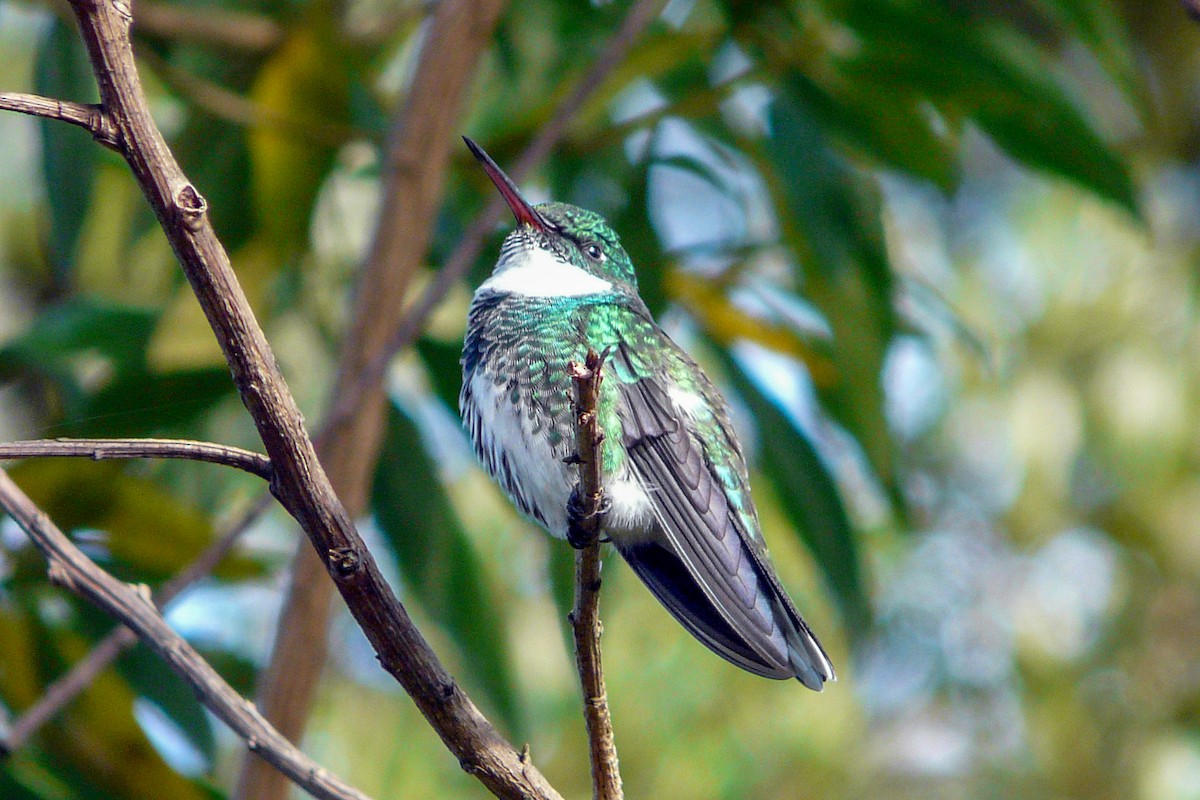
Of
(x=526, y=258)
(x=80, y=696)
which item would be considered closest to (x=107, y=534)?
(x=80, y=696)

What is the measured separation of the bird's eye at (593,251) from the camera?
2.64m

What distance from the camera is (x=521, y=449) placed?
2.16 m

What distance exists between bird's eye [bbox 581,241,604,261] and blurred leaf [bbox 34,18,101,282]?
1.22 meters

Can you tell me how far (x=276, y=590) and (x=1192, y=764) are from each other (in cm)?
383

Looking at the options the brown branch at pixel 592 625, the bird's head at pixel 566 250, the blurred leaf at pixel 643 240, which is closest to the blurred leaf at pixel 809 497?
the blurred leaf at pixel 643 240

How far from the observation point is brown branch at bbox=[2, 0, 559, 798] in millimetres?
1199

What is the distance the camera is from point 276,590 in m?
3.45

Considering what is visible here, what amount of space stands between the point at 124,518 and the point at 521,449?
1.41 m

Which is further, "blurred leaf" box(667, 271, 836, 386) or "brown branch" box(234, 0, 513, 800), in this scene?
"blurred leaf" box(667, 271, 836, 386)

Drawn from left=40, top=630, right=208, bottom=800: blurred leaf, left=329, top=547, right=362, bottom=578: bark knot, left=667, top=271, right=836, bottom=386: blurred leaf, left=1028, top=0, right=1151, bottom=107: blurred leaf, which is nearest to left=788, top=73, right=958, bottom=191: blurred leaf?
left=1028, top=0, right=1151, bottom=107: blurred leaf

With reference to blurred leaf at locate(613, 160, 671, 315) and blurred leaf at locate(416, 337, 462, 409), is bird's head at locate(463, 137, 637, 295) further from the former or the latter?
blurred leaf at locate(416, 337, 462, 409)

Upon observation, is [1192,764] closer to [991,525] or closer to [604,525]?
[991,525]

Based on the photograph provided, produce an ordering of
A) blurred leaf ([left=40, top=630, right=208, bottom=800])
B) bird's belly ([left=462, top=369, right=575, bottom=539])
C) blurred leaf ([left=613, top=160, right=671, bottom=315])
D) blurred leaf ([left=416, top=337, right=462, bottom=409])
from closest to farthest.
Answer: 1. bird's belly ([left=462, top=369, right=575, bottom=539])
2. blurred leaf ([left=40, top=630, right=208, bottom=800])
3. blurred leaf ([left=613, top=160, right=671, bottom=315])
4. blurred leaf ([left=416, top=337, right=462, bottom=409])

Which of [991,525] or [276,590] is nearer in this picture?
[276,590]
